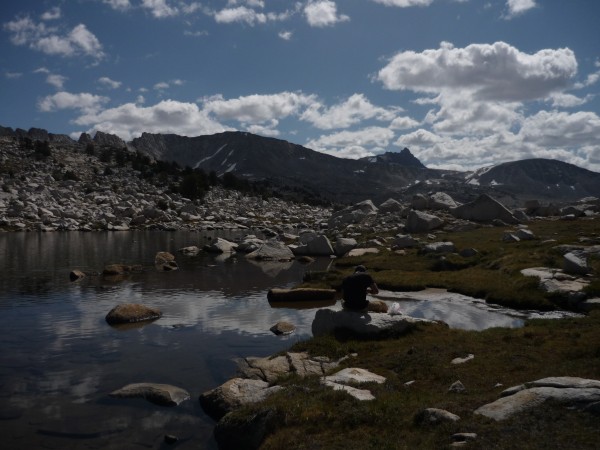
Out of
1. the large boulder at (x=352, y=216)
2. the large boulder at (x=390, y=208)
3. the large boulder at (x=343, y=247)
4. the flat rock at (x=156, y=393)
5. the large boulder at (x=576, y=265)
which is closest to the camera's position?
the flat rock at (x=156, y=393)

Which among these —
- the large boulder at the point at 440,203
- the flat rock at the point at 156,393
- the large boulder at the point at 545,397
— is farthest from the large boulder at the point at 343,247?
the large boulder at the point at 545,397

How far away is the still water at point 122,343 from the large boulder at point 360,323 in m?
2.31

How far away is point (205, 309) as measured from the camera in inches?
1257

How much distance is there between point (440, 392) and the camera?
578 inches

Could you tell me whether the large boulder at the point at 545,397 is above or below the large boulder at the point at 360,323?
above

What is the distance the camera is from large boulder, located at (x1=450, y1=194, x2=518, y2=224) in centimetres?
8562

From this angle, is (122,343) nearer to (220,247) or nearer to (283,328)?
(283,328)

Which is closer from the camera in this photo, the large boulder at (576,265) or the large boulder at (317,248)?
the large boulder at (576,265)

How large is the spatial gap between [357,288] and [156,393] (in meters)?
10.2

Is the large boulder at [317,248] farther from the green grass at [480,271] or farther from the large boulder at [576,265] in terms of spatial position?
the large boulder at [576,265]

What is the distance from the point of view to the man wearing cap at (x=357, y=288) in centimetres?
2292

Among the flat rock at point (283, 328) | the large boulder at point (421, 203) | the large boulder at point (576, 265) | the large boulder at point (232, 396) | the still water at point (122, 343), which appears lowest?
the still water at point (122, 343)

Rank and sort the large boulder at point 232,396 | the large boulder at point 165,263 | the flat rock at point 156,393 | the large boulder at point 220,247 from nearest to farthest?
the large boulder at point 232,396 < the flat rock at point 156,393 < the large boulder at point 165,263 < the large boulder at point 220,247

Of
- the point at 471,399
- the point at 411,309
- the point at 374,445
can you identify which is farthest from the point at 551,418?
the point at 411,309
